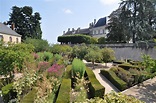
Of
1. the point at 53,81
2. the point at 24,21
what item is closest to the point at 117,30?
the point at 53,81

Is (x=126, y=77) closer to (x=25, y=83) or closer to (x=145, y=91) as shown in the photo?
(x=145, y=91)

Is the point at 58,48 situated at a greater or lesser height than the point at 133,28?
lesser

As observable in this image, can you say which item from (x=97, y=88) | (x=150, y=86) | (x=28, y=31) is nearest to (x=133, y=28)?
(x=150, y=86)

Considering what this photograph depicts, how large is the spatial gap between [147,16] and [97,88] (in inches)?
866

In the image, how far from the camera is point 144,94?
25.9 ft

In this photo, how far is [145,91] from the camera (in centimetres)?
836

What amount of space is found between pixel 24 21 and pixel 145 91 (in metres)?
36.1

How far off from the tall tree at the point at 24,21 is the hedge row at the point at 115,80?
3073 cm

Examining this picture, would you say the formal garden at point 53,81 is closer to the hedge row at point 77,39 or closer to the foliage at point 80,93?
the foliage at point 80,93

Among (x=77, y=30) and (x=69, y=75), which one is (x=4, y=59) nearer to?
(x=69, y=75)

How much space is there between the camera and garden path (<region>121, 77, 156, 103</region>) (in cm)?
734

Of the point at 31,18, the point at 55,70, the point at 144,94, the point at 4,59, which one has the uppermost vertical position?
the point at 31,18

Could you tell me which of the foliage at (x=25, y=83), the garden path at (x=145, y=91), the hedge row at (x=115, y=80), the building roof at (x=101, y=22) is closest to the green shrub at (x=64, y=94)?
the foliage at (x=25, y=83)

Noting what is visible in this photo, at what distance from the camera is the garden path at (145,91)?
7.34 metres
